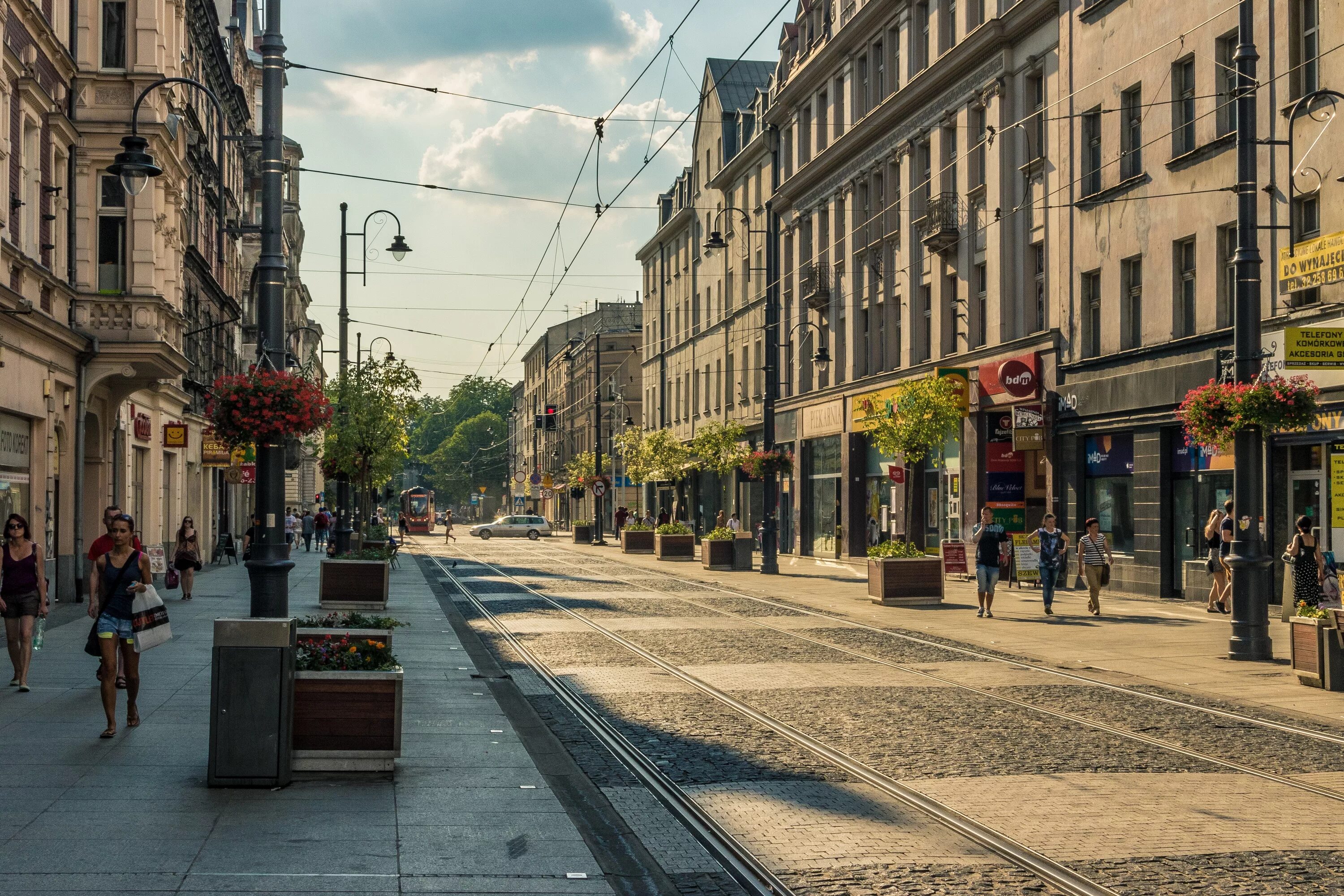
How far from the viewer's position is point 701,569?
41.8 meters

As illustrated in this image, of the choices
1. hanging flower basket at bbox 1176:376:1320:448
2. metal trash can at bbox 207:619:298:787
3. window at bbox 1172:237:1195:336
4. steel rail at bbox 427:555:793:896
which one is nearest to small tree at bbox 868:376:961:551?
window at bbox 1172:237:1195:336

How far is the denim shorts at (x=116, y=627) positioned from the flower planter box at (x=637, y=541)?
42660 mm

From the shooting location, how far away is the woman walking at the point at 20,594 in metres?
13.3

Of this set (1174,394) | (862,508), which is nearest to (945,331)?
(862,508)

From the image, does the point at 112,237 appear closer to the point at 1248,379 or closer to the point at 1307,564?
the point at 1248,379

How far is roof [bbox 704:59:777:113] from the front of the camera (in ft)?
211

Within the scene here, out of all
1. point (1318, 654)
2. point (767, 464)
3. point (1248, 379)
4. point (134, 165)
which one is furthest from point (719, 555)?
point (134, 165)

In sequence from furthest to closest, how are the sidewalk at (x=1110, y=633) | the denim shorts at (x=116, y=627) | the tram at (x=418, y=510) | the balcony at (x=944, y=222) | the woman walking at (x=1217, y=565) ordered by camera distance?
the tram at (x=418, y=510) → the balcony at (x=944, y=222) → the woman walking at (x=1217, y=565) → the sidewalk at (x=1110, y=633) → the denim shorts at (x=116, y=627)

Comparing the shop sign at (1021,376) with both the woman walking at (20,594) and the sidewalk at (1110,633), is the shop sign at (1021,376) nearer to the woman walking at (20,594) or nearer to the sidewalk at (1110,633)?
the sidewalk at (1110,633)

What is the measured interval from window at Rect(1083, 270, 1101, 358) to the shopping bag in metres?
22.5

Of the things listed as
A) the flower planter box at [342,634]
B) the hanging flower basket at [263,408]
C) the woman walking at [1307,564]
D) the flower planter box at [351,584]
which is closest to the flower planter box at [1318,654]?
the woman walking at [1307,564]

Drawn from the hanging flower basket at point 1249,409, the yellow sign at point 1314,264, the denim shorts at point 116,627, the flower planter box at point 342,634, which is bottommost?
the denim shorts at point 116,627

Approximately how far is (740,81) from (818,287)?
71.0 ft

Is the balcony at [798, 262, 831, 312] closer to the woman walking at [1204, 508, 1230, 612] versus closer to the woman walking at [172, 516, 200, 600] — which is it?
the woman walking at [1204, 508, 1230, 612]
